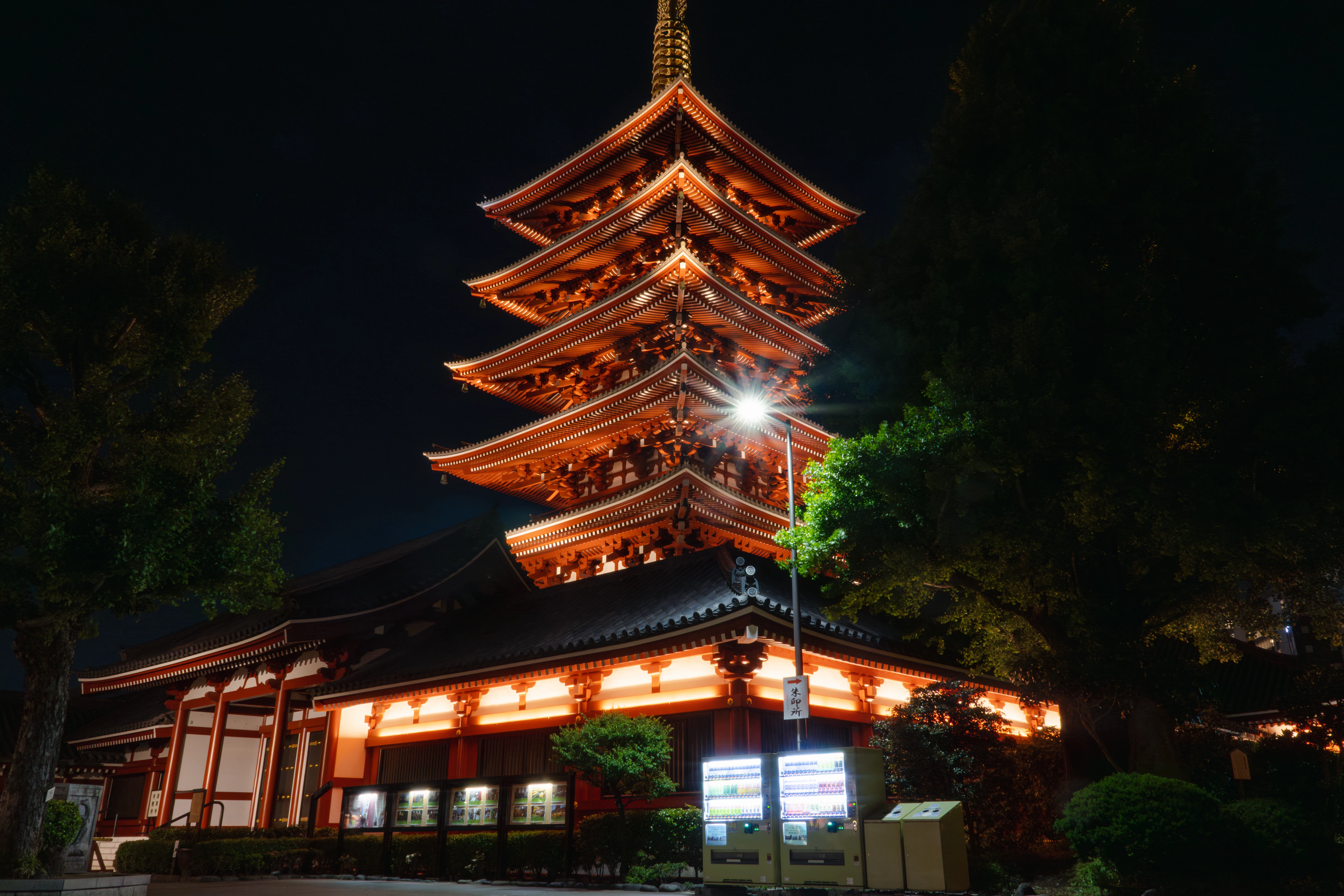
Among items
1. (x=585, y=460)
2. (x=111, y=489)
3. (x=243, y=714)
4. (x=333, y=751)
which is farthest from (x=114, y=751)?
(x=111, y=489)

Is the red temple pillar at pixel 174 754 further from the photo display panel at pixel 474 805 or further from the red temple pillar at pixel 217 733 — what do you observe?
the photo display panel at pixel 474 805

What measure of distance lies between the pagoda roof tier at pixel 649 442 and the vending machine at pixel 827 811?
14.4m

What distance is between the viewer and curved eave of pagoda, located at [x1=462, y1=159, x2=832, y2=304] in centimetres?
2780

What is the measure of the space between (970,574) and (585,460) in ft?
57.5

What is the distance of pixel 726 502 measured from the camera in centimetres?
2436

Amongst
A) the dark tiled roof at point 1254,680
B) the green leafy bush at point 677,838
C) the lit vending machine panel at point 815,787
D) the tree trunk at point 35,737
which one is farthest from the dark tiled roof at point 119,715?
the dark tiled roof at point 1254,680

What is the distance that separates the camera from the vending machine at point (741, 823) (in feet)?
35.8

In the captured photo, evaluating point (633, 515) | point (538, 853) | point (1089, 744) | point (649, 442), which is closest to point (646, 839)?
point (538, 853)

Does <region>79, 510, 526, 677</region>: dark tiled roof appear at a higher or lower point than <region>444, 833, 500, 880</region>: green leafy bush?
higher

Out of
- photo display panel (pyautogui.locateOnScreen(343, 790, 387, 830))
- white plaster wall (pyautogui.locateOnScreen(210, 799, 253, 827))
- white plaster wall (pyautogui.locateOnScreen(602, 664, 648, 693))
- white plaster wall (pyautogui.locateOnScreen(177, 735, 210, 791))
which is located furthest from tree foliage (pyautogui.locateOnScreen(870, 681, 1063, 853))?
white plaster wall (pyautogui.locateOnScreen(177, 735, 210, 791))

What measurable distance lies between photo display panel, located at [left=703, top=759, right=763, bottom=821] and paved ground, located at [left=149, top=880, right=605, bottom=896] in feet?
5.63

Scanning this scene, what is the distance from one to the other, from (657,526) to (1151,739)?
14.7m

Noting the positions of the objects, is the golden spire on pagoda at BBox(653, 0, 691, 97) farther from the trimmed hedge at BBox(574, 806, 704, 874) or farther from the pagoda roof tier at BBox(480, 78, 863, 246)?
the trimmed hedge at BBox(574, 806, 704, 874)

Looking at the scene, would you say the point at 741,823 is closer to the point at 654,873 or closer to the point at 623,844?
the point at 654,873
